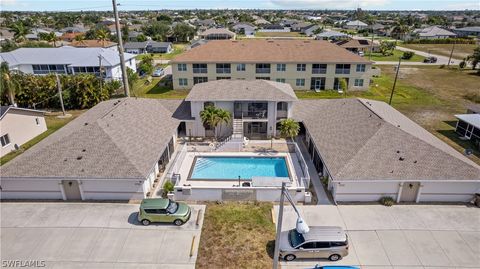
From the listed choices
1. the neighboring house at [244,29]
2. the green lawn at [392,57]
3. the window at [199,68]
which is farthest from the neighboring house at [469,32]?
the window at [199,68]

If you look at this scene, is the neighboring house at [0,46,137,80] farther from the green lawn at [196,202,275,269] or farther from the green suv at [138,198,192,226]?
the green lawn at [196,202,275,269]

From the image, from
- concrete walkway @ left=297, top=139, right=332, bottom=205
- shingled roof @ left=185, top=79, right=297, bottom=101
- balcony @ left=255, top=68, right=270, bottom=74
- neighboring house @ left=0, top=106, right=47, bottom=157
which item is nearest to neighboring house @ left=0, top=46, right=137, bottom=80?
neighboring house @ left=0, top=106, right=47, bottom=157

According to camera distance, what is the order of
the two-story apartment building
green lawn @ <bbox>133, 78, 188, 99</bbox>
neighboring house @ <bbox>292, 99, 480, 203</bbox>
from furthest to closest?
the two-story apartment building → green lawn @ <bbox>133, 78, 188, 99</bbox> → neighboring house @ <bbox>292, 99, 480, 203</bbox>

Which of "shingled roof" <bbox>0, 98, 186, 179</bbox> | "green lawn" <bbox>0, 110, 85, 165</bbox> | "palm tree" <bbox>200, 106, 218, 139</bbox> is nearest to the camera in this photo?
"shingled roof" <bbox>0, 98, 186, 179</bbox>

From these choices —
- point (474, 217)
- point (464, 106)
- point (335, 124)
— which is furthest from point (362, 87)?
point (474, 217)

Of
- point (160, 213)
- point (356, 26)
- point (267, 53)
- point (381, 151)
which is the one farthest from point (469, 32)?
point (160, 213)

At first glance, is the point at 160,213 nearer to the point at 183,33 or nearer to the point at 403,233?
the point at 403,233

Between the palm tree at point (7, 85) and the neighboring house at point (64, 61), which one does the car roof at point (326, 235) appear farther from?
the neighboring house at point (64, 61)
